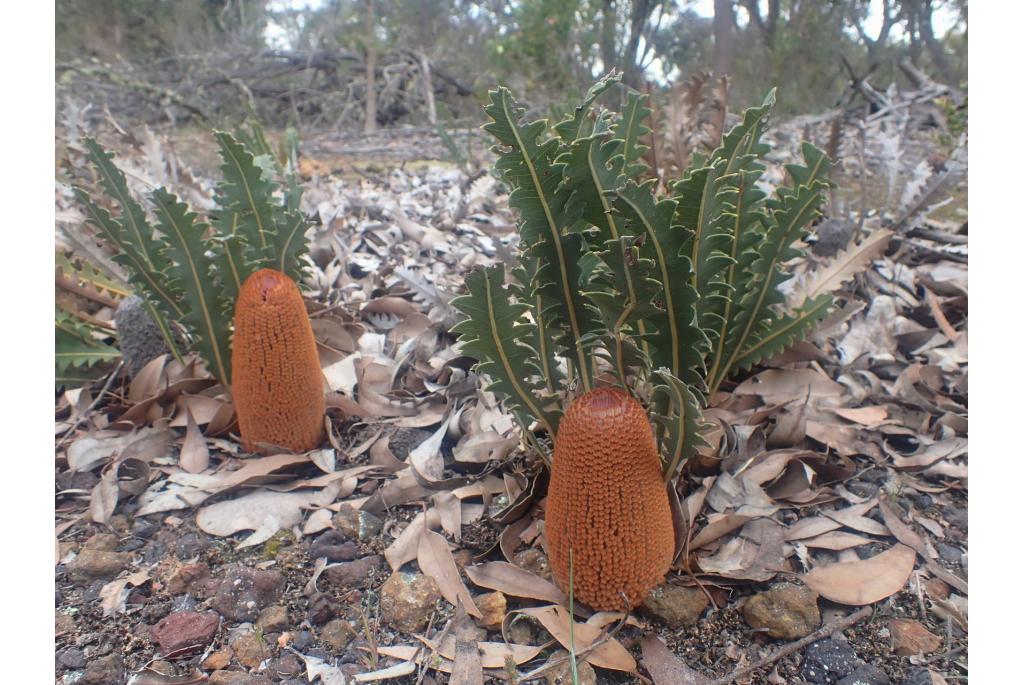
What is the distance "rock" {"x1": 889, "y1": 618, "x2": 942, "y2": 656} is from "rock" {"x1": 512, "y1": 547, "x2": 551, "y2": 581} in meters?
→ 0.56

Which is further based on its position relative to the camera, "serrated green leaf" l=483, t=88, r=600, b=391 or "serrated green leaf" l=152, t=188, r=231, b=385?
"serrated green leaf" l=152, t=188, r=231, b=385

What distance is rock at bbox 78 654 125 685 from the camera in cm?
119

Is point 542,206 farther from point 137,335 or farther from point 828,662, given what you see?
point 137,335

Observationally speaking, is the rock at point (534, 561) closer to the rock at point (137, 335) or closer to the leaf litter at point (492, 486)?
the leaf litter at point (492, 486)

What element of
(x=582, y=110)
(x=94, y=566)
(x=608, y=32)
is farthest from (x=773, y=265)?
(x=608, y=32)

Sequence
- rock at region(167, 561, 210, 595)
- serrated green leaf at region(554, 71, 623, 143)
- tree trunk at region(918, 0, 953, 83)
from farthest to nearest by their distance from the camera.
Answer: tree trunk at region(918, 0, 953, 83)
rock at region(167, 561, 210, 595)
serrated green leaf at region(554, 71, 623, 143)

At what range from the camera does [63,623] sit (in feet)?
4.33

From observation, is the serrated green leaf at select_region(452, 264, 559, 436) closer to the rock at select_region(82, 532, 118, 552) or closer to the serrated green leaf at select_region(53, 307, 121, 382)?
the rock at select_region(82, 532, 118, 552)

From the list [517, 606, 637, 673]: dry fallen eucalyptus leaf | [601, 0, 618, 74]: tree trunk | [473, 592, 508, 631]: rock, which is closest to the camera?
[517, 606, 637, 673]: dry fallen eucalyptus leaf

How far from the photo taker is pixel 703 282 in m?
1.30

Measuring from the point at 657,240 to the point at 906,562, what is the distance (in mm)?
756

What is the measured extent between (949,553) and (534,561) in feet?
2.52

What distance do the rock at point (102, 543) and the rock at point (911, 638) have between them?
55.7 inches

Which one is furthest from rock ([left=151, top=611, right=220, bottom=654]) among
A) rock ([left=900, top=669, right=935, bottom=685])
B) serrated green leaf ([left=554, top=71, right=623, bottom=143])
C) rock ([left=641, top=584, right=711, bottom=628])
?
rock ([left=900, top=669, right=935, bottom=685])
